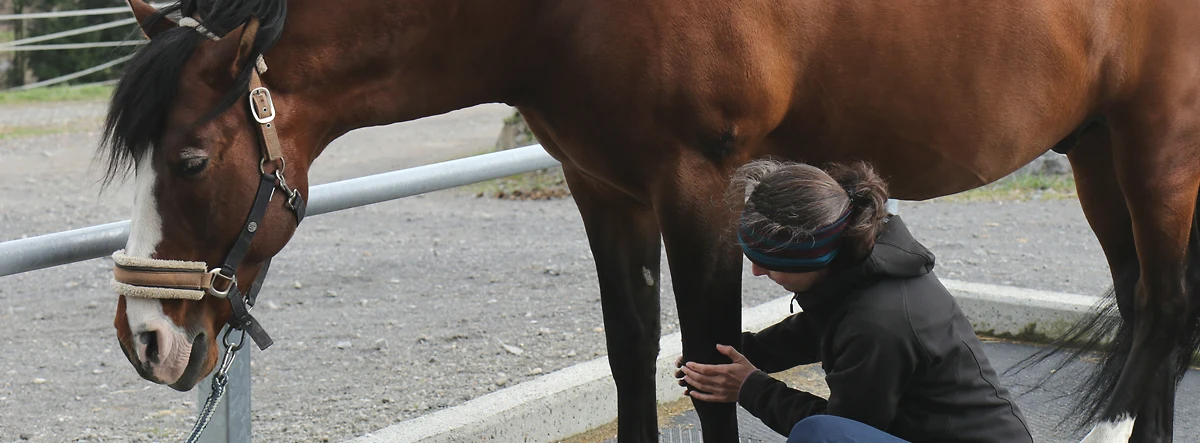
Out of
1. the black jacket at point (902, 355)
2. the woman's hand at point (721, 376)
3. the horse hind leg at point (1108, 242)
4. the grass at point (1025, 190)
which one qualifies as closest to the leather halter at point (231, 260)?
the woman's hand at point (721, 376)

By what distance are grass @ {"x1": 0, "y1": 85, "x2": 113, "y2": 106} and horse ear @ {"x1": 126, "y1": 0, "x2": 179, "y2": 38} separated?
1268 cm

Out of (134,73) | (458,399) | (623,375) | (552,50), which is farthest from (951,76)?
(458,399)

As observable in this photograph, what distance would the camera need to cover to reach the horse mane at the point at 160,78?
1.83 metres

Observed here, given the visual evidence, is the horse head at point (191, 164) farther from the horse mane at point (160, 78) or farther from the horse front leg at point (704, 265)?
the horse front leg at point (704, 265)

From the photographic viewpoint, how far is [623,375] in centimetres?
265

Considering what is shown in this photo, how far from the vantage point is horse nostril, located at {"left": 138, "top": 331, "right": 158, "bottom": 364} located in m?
1.89

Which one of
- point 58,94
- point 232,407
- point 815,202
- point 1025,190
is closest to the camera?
point 815,202

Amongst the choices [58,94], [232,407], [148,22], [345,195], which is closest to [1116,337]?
[345,195]

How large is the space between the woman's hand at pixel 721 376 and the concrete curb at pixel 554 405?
0.95 m

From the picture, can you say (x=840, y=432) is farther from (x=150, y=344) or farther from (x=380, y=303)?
(x=380, y=303)

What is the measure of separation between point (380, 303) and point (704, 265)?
3095 mm

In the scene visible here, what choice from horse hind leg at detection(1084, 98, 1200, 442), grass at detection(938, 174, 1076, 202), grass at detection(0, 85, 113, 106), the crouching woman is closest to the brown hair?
the crouching woman

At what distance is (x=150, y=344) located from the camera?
191 cm

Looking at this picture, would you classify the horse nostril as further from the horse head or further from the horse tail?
the horse tail
